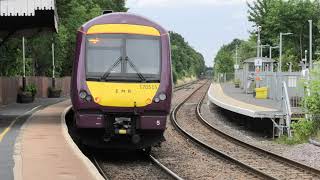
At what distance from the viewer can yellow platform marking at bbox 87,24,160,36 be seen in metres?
15.1

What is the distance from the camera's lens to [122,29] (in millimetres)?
15195

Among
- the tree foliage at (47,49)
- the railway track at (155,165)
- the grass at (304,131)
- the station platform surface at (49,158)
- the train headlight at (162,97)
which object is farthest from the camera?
the tree foliage at (47,49)

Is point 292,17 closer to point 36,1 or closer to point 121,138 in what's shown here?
point 36,1

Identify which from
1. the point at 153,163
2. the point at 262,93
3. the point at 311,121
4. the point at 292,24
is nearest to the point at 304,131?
the point at 311,121

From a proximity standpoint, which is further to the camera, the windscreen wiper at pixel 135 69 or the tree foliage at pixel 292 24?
the tree foliage at pixel 292 24

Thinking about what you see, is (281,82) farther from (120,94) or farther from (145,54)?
(120,94)

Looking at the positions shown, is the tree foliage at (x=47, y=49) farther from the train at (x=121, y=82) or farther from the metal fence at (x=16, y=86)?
the train at (x=121, y=82)

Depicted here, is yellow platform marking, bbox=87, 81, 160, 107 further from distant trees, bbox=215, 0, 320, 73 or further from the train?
distant trees, bbox=215, 0, 320, 73

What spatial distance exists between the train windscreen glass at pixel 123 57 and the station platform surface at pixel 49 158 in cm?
194

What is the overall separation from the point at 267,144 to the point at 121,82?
26.5ft

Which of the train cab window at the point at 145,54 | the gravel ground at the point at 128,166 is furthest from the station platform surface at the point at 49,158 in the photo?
the train cab window at the point at 145,54

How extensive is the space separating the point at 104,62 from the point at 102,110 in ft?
4.14

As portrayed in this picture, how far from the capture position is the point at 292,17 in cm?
7500

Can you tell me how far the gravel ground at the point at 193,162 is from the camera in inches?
535
